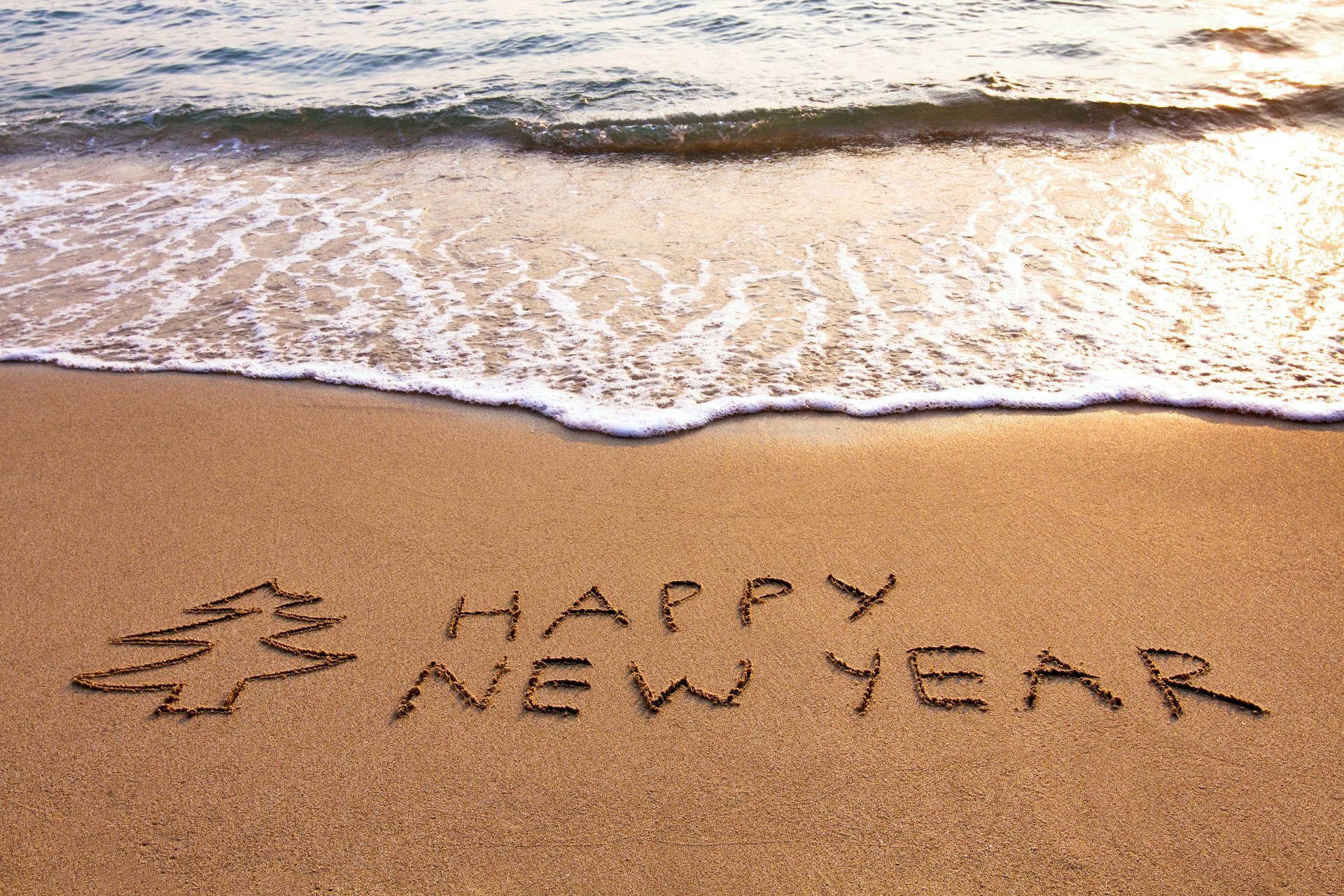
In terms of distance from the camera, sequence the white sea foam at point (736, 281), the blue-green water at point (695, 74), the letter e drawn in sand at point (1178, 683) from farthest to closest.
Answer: the blue-green water at point (695, 74)
the white sea foam at point (736, 281)
the letter e drawn in sand at point (1178, 683)

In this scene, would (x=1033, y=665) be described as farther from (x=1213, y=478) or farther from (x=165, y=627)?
(x=165, y=627)

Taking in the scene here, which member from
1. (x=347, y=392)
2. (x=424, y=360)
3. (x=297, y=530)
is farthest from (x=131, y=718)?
(x=424, y=360)

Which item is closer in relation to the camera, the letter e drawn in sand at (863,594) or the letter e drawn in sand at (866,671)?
the letter e drawn in sand at (866,671)

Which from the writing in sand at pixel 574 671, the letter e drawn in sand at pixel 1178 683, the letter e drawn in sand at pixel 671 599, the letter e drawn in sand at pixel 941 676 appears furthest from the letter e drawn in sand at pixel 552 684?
the letter e drawn in sand at pixel 1178 683

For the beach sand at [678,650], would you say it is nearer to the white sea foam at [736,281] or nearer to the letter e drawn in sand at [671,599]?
the letter e drawn in sand at [671,599]

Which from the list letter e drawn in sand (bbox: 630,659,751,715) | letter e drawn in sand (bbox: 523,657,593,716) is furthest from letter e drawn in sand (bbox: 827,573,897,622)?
letter e drawn in sand (bbox: 523,657,593,716)

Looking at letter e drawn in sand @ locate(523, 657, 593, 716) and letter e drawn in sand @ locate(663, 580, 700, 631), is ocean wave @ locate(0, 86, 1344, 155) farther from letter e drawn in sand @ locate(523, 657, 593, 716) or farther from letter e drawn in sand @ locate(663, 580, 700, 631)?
letter e drawn in sand @ locate(523, 657, 593, 716)
